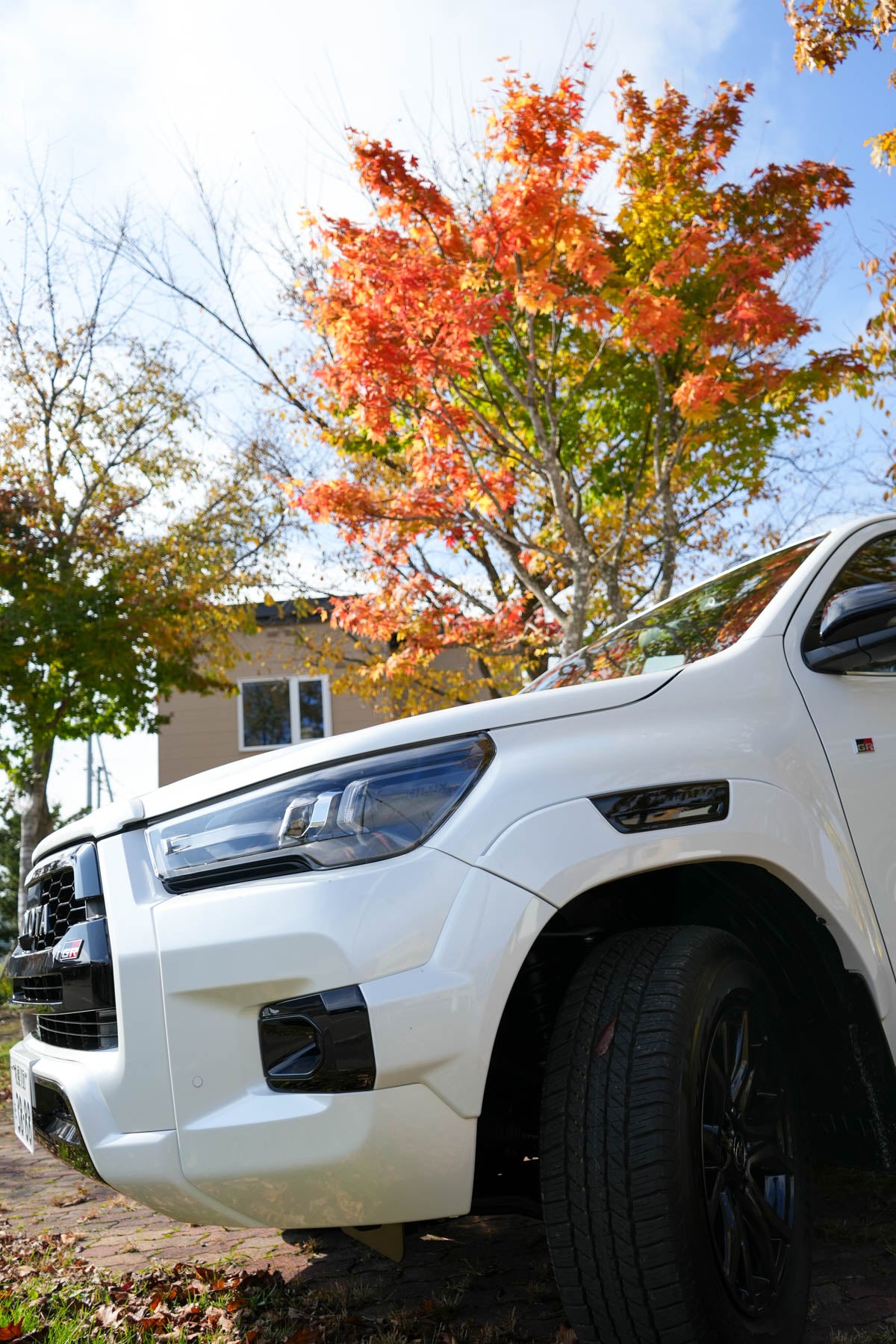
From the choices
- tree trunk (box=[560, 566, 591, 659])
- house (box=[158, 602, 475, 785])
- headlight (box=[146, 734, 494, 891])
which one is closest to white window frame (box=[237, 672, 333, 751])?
house (box=[158, 602, 475, 785])

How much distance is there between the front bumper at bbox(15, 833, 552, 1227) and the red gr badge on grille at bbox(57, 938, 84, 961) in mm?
194

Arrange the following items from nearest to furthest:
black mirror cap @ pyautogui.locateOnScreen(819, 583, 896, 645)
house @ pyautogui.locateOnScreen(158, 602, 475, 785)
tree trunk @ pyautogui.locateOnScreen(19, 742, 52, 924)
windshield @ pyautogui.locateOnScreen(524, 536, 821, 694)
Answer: black mirror cap @ pyautogui.locateOnScreen(819, 583, 896, 645) < windshield @ pyautogui.locateOnScreen(524, 536, 821, 694) < tree trunk @ pyautogui.locateOnScreen(19, 742, 52, 924) < house @ pyautogui.locateOnScreen(158, 602, 475, 785)

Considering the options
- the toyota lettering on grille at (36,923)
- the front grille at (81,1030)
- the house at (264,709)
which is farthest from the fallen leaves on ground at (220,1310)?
the house at (264,709)

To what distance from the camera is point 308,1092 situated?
73.4 inches

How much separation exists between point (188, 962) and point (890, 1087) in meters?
1.61

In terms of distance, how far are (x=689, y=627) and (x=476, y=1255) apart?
1.89 meters

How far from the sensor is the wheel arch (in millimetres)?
2254

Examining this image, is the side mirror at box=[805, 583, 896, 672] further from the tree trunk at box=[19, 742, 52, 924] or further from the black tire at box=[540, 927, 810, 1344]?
the tree trunk at box=[19, 742, 52, 924]

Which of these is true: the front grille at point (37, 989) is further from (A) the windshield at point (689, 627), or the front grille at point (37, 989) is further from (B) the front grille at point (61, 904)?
(A) the windshield at point (689, 627)

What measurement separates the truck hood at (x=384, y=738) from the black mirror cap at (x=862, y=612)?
0.42 metres

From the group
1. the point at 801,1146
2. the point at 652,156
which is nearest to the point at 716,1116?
the point at 801,1146

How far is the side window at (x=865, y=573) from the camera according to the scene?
8.49 ft

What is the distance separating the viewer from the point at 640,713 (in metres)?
2.21

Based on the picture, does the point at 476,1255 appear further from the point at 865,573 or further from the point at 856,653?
the point at 865,573
